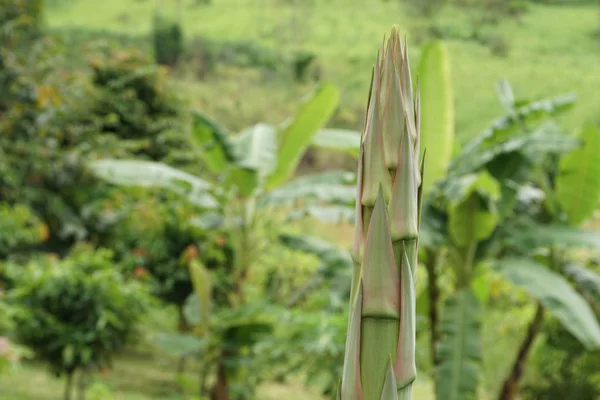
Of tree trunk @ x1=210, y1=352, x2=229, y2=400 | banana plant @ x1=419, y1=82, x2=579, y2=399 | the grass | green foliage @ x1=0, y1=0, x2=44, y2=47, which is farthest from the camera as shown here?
the grass

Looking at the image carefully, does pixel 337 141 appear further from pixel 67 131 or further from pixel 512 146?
pixel 67 131

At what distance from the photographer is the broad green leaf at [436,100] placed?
2.43 metres

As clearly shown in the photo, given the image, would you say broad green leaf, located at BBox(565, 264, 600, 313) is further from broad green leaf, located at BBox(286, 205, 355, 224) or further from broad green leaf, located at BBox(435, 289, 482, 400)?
broad green leaf, located at BBox(286, 205, 355, 224)

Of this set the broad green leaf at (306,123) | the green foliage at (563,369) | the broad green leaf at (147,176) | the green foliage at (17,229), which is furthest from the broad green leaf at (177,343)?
the green foliage at (563,369)

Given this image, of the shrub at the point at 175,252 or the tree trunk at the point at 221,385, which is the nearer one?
the tree trunk at the point at 221,385

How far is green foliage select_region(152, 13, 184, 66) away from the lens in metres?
10.6

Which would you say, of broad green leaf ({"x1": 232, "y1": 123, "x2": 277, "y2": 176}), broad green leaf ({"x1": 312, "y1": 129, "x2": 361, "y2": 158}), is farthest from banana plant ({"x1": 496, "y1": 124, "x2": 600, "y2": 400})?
broad green leaf ({"x1": 232, "y1": 123, "x2": 277, "y2": 176})

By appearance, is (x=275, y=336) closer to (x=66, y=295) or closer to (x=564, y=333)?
(x=66, y=295)

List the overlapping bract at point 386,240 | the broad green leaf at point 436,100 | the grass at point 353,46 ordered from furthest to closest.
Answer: the grass at point 353,46 → the broad green leaf at point 436,100 → the overlapping bract at point 386,240

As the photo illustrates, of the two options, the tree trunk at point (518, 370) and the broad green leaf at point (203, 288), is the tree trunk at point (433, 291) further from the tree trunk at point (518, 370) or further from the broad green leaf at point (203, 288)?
the broad green leaf at point (203, 288)

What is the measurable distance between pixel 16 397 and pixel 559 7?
10.2 meters

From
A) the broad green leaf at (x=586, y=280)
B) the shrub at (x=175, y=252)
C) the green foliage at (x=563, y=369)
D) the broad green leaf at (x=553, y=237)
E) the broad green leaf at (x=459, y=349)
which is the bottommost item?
the green foliage at (x=563, y=369)

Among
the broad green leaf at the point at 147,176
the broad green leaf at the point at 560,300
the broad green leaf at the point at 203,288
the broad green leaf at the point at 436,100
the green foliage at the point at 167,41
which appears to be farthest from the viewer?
the green foliage at the point at 167,41

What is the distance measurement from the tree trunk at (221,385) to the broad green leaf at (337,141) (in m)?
0.99
